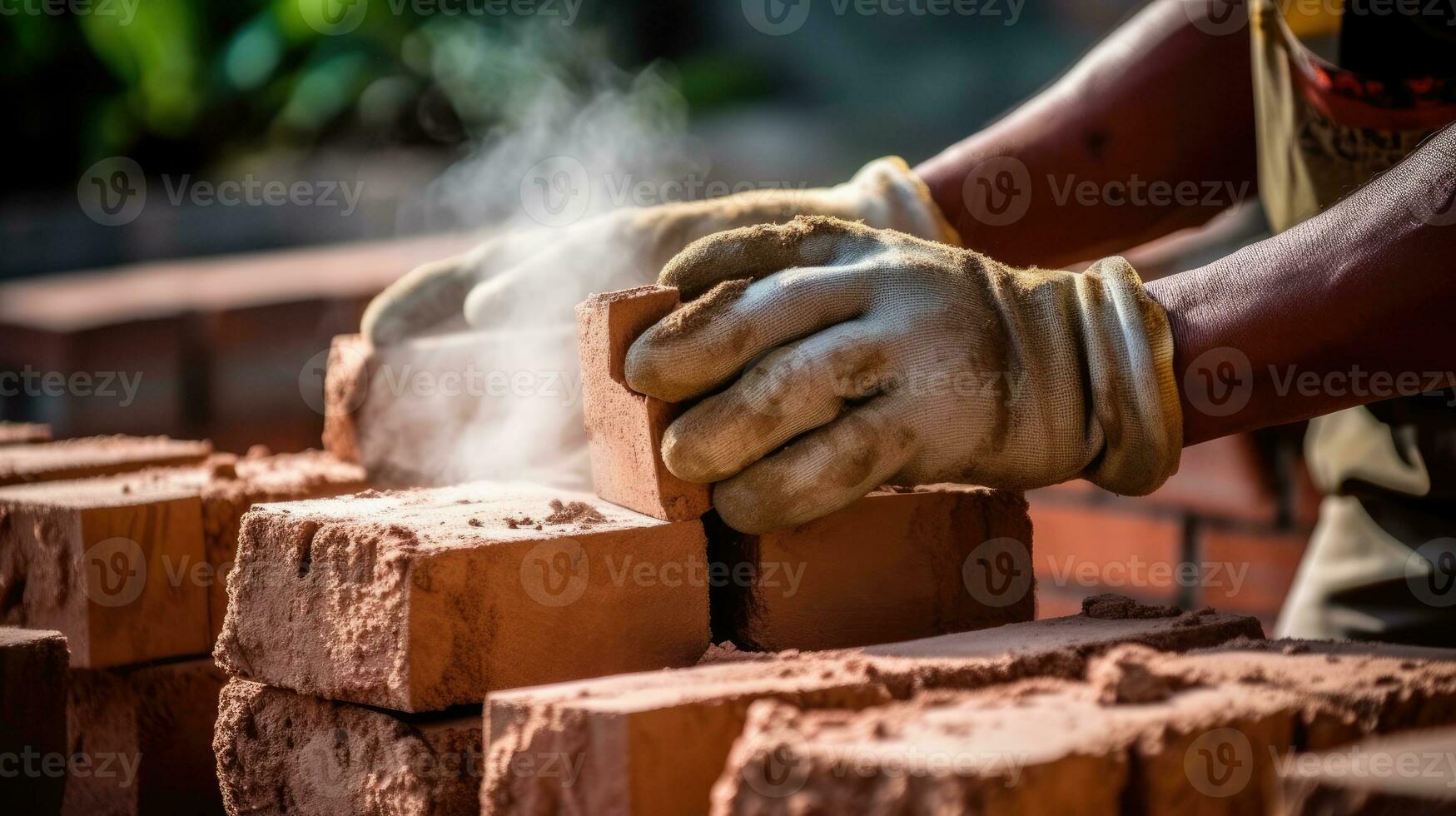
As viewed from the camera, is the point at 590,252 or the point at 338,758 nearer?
the point at 338,758

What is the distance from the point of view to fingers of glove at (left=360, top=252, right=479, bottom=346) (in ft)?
8.84

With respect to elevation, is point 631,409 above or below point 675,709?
above

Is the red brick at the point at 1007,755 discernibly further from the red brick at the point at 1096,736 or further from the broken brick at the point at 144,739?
the broken brick at the point at 144,739

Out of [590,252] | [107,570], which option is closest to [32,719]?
[107,570]

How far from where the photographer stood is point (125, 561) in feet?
7.23

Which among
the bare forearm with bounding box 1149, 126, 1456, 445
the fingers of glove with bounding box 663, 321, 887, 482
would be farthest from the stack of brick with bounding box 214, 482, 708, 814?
the bare forearm with bounding box 1149, 126, 1456, 445

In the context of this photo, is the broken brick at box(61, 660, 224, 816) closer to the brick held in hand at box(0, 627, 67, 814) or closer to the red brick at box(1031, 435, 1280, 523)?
the brick held in hand at box(0, 627, 67, 814)

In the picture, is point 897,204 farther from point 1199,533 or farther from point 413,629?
point 1199,533

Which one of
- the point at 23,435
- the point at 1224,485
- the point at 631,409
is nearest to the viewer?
the point at 631,409

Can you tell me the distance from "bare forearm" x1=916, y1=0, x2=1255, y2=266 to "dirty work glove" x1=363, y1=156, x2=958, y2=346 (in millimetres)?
161

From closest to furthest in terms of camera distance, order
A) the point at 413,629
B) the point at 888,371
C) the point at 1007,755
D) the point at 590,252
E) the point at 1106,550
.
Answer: the point at 1007,755, the point at 413,629, the point at 888,371, the point at 590,252, the point at 1106,550

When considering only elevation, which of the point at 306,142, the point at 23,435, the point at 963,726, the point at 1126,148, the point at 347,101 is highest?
the point at 347,101

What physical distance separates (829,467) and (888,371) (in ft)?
0.50

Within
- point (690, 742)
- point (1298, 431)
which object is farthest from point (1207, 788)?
point (1298, 431)
